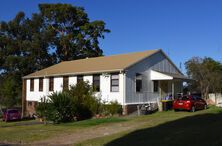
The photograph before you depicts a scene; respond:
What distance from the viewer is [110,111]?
27891 millimetres

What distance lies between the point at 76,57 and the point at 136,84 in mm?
Result: 28730

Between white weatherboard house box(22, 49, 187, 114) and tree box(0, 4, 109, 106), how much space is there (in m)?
15.8

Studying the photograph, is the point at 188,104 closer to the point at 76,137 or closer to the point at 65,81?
the point at 76,137

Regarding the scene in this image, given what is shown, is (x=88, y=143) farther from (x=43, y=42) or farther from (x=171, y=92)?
(x=43, y=42)

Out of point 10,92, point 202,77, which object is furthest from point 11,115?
point 202,77

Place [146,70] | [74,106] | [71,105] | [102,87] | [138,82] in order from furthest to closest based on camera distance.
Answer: [146,70] < [102,87] < [138,82] < [74,106] < [71,105]

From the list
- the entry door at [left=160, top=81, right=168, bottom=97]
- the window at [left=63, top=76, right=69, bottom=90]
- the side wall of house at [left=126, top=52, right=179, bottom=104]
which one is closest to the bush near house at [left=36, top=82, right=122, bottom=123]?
the side wall of house at [left=126, top=52, right=179, bottom=104]

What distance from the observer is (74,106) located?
27.6 meters

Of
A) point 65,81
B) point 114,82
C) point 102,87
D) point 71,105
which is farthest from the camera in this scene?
point 65,81

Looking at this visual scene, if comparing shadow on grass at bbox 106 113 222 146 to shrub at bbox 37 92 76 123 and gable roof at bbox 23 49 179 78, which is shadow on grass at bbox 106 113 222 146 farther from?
gable roof at bbox 23 49 179 78

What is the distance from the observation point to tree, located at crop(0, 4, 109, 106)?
5166 cm

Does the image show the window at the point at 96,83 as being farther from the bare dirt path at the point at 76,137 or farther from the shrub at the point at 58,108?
the bare dirt path at the point at 76,137

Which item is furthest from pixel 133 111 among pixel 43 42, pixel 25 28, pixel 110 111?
pixel 25 28

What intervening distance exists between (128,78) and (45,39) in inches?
1121
